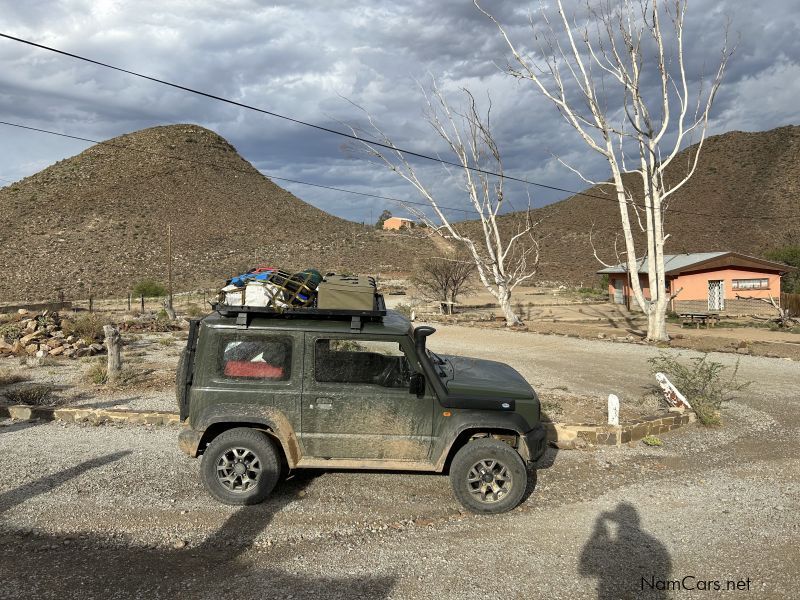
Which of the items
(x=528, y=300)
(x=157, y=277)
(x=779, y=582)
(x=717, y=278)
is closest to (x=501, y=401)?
(x=779, y=582)

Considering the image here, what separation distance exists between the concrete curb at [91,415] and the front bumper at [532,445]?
17.1 feet

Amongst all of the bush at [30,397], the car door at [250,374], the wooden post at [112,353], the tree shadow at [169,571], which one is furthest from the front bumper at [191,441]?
the wooden post at [112,353]

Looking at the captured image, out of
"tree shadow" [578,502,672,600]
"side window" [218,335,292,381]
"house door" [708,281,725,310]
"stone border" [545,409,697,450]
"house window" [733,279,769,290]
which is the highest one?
"house window" [733,279,769,290]

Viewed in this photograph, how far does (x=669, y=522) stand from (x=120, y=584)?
4.77m

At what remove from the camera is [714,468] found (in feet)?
22.3

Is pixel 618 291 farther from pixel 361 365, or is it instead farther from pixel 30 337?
pixel 361 365

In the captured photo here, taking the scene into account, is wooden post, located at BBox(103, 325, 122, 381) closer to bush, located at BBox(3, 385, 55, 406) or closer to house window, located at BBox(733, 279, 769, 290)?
bush, located at BBox(3, 385, 55, 406)

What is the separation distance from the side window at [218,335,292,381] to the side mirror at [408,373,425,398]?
3.91 ft

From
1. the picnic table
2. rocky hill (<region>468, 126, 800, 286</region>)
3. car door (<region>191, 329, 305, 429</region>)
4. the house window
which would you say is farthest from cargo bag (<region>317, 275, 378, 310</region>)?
rocky hill (<region>468, 126, 800, 286</region>)

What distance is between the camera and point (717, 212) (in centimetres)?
7106

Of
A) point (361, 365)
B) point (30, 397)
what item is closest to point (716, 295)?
point (361, 365)

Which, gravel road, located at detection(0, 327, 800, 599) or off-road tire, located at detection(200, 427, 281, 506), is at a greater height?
off-road tire, located at detection(200, 427, 281, 506)

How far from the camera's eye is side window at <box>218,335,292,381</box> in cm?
546

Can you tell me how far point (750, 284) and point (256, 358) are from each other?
35.0 m
